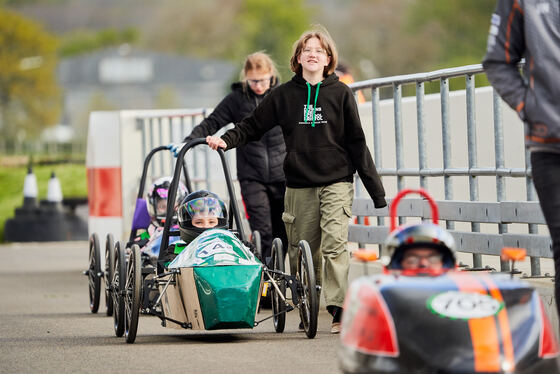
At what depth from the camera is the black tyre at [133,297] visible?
9.38 meters

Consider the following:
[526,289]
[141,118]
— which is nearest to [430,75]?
[526,289]

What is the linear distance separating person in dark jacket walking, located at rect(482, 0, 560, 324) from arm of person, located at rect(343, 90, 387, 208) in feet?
9.93

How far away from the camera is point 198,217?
10016 mm

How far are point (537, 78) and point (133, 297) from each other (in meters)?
3.65

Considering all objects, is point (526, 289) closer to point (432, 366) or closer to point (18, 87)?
point (432, 366)

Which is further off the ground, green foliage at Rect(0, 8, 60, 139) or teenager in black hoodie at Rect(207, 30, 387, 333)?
green foliage at Rect(0, 8, 60, 139)

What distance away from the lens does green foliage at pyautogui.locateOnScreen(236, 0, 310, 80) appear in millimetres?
143500

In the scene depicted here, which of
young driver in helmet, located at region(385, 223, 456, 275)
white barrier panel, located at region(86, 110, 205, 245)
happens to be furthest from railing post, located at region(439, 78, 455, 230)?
white barrier panel, located at region(86, 110, 205, 245)

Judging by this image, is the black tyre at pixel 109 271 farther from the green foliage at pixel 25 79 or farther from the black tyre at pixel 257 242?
the green foliage at pixel 25 79

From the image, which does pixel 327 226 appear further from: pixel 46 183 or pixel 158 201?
pixel 46 183

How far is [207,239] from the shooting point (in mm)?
9445

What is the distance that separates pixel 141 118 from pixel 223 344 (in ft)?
27.5

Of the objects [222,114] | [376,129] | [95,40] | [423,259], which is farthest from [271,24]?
[423,259]

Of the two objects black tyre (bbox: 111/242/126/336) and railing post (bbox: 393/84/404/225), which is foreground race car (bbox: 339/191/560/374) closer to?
black tyre (bbox: 111/242/126/336)
